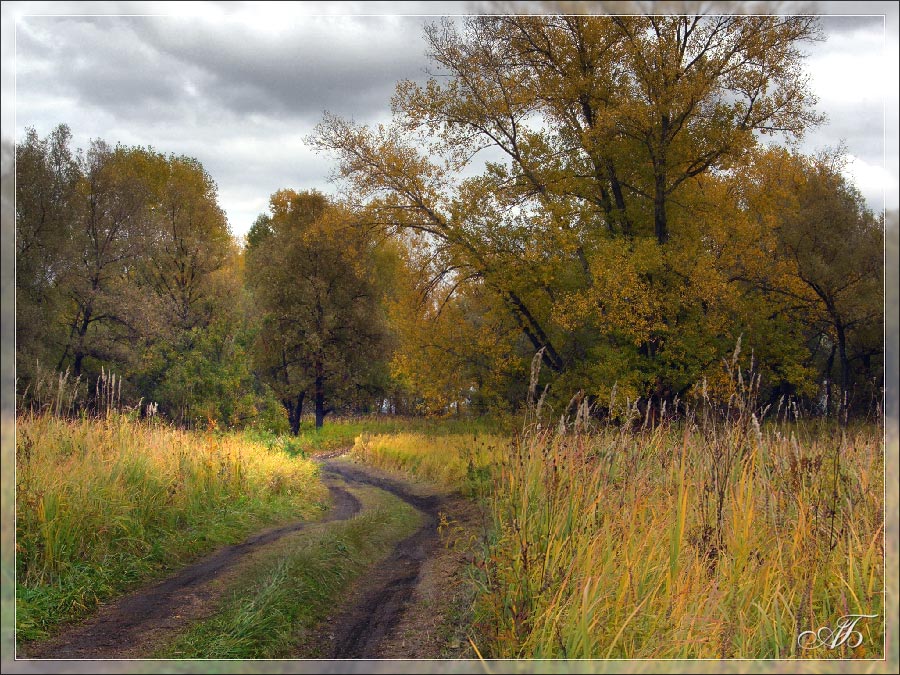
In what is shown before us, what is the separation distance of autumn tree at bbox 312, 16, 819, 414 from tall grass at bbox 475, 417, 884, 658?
326 cm

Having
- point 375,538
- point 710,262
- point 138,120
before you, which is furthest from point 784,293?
point 138,120

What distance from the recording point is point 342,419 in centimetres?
2236

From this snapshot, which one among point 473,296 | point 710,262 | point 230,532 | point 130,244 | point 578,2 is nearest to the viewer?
point 578,2

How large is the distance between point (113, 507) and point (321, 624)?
2833 mm

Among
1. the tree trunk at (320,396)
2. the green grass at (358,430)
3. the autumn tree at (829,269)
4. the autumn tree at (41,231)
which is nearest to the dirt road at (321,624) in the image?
the green grass at (358,430)

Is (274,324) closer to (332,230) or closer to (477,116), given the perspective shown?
(332,230)

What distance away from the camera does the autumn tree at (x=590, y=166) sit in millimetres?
7812

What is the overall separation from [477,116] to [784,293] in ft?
18.2
